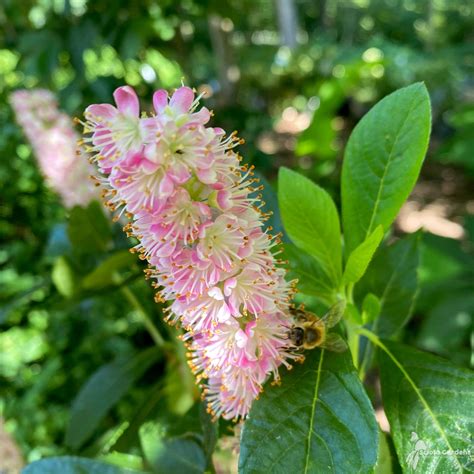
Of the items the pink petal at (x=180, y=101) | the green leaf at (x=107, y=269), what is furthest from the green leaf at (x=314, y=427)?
the green leaf at (x=107, y=269)

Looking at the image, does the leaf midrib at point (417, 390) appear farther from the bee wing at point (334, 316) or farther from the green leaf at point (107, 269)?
the green leaf at point (107, 269)

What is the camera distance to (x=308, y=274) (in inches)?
21.5

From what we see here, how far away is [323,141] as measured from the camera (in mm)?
1479

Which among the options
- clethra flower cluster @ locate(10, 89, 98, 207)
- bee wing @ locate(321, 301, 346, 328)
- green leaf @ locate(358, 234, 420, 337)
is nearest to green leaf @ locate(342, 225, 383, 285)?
bee wing @ locate(321, 301, 346, 328)

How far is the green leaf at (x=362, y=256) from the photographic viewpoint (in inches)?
17.6

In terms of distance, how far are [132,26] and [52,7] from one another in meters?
0.26

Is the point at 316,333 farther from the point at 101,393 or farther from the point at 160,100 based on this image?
the point at 101,393

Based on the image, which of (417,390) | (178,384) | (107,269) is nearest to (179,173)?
(417,390)

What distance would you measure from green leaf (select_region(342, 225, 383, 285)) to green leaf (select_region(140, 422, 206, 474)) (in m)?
0.26

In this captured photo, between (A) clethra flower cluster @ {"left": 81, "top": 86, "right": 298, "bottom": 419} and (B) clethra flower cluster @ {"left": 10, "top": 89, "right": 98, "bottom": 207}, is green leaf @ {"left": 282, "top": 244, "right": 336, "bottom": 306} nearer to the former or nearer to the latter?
(A) clethra flower cluster @ {"left": 81, "top": 86, "right": 298, "bottom": 419}

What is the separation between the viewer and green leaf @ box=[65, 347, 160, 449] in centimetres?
86

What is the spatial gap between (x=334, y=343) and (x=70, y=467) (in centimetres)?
29

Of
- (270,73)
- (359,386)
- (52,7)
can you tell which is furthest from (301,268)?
(270,73)

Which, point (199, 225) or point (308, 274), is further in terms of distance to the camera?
point (308, 274)
